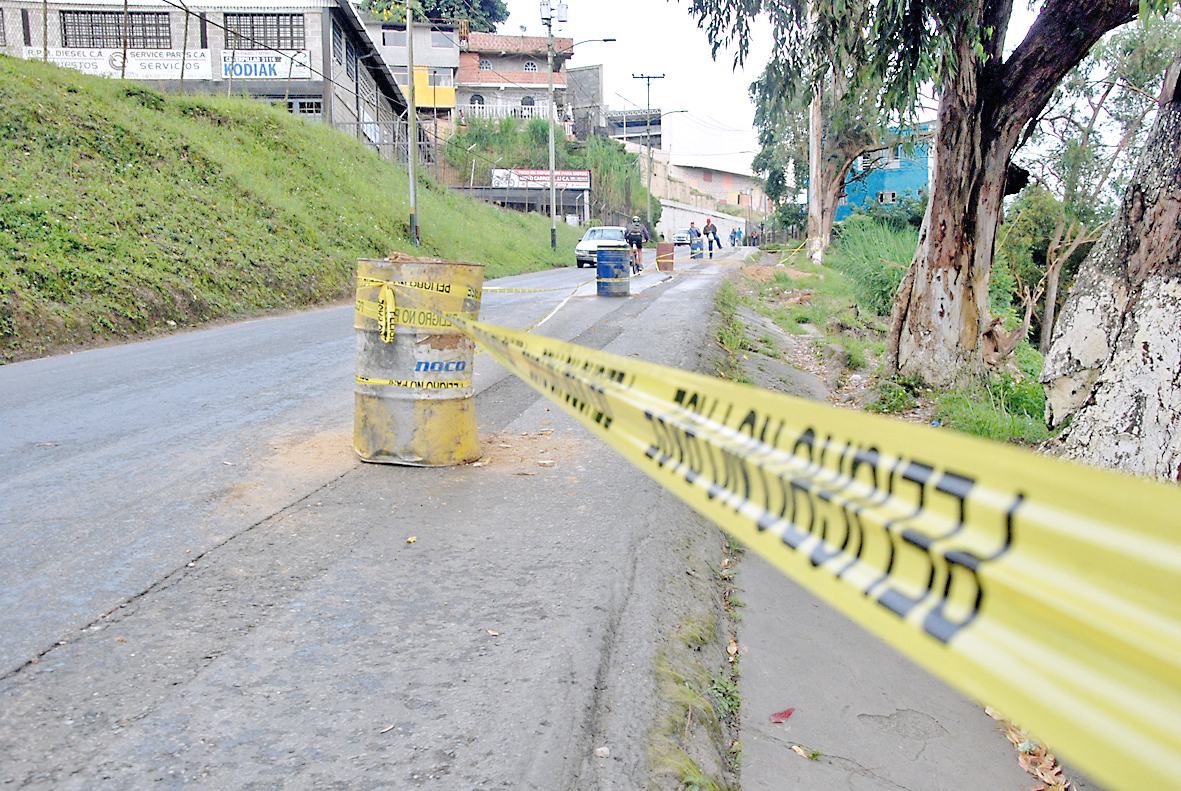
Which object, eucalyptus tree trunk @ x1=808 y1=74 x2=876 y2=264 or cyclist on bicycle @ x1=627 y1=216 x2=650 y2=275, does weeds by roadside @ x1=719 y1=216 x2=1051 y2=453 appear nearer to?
eucalyptus tree trunk @ x1=808 y1=74 x2=876 y2=264

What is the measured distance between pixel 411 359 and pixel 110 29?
32.0 metres

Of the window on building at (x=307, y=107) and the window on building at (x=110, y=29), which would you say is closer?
the window on building at (x=110, y=29)

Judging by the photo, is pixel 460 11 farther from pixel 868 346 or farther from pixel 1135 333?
pixel 1135 333

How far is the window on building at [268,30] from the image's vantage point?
3136 cm

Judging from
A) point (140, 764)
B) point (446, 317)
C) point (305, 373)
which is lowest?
point (140, 764)

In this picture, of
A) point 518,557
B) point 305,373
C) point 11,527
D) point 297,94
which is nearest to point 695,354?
point 305,373

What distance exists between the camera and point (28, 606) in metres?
3.50

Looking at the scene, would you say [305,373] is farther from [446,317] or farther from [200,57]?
[200,57]

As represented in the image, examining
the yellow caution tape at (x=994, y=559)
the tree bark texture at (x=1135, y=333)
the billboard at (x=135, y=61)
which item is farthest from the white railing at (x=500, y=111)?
the yellow caution tape at (x=994, y=559)

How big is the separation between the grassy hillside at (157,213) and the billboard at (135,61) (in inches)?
260

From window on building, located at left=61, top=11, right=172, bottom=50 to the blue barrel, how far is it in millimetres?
21949

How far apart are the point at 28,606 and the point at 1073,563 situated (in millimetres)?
3781

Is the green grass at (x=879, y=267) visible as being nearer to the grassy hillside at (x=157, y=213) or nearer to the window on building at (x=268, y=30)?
the grassy hillside at (x=157, y=213)

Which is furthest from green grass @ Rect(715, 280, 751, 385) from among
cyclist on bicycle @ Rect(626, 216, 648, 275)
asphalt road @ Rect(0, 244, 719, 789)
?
cyclist on bicycle @ Rect(626, 216, 648, 275)
